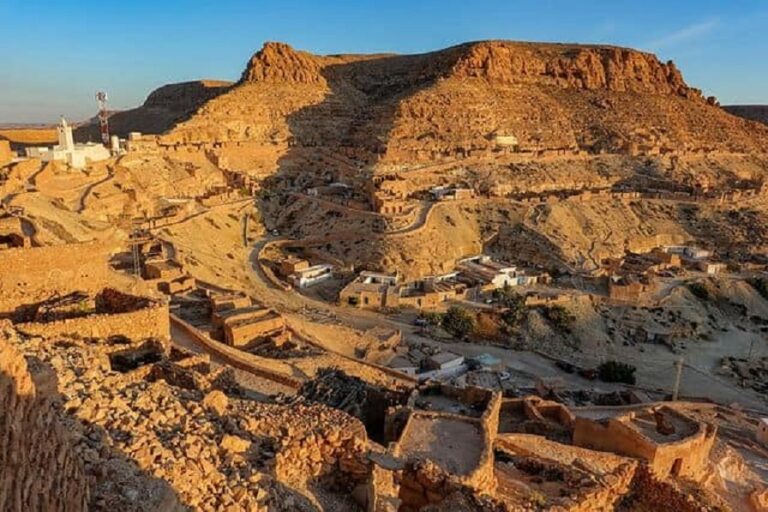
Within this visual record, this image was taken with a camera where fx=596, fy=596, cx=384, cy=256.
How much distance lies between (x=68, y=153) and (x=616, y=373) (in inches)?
1184

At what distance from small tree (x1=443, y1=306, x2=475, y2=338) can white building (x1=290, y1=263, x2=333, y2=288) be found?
6930 millimetres

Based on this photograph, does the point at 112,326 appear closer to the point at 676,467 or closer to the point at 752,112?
the point at 676,467

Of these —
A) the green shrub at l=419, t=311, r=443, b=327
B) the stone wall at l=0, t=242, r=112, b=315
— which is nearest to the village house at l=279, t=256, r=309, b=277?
the green shrub at l=419, t=311, r=443, b=327

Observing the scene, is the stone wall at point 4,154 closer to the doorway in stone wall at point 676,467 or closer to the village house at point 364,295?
the village house at point 364,295

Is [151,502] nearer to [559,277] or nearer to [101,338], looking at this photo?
[101,338]

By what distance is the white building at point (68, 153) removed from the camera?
3275 cm

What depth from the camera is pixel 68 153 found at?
33094 mm

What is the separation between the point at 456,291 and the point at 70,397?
76.2 feet

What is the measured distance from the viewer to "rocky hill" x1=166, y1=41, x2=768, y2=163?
51.3 m

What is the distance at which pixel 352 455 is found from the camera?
6.90m

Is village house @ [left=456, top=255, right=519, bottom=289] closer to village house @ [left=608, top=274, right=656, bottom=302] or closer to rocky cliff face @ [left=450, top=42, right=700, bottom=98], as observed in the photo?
village house @ [left=608, top=274, right=656, bottom=302]

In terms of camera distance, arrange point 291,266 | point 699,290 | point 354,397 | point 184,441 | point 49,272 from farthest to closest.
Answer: point 699,290
point 291,266
point 49,272
point 354,397
point 184,441

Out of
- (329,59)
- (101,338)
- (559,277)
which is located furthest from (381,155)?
(101,338)

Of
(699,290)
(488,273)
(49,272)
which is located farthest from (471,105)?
(49,272)
